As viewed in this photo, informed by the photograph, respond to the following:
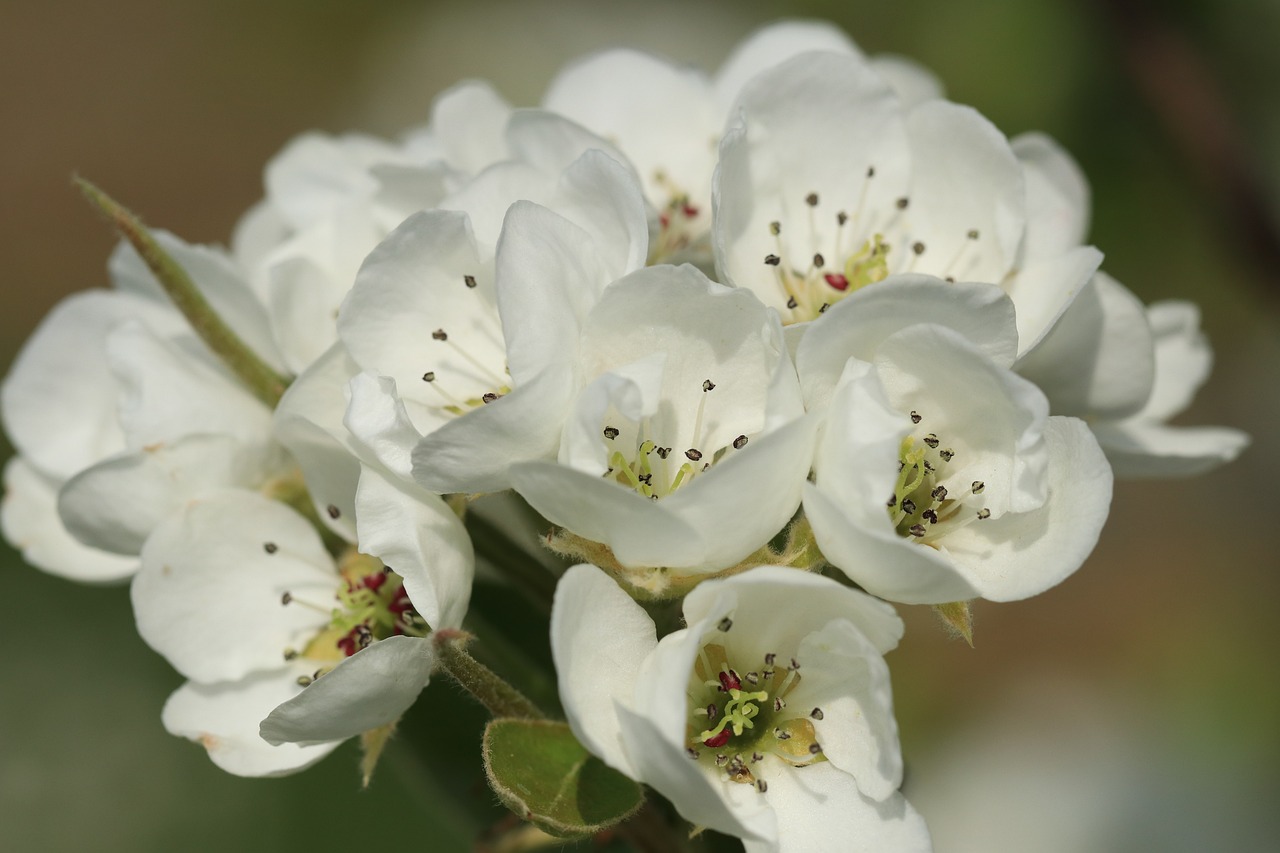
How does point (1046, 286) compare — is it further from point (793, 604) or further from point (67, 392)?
point (67, 392)

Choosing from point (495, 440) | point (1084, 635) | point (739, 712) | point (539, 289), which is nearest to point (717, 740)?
point (739, 712)

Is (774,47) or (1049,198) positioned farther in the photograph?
(774,47)

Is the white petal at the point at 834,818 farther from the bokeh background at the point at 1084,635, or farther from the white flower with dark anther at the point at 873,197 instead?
the bokeh background at the point at 1084,635

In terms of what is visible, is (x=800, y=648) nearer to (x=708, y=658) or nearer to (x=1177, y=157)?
(x=708, y=658)

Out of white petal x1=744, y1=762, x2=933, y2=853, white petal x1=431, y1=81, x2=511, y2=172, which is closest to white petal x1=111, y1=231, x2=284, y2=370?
white petal x1=431, y1=81, x2=511, y2=172

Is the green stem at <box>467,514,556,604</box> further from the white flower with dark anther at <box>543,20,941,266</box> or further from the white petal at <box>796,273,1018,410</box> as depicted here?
the white flower with dark anther at <box>543,20,941,266</box>
